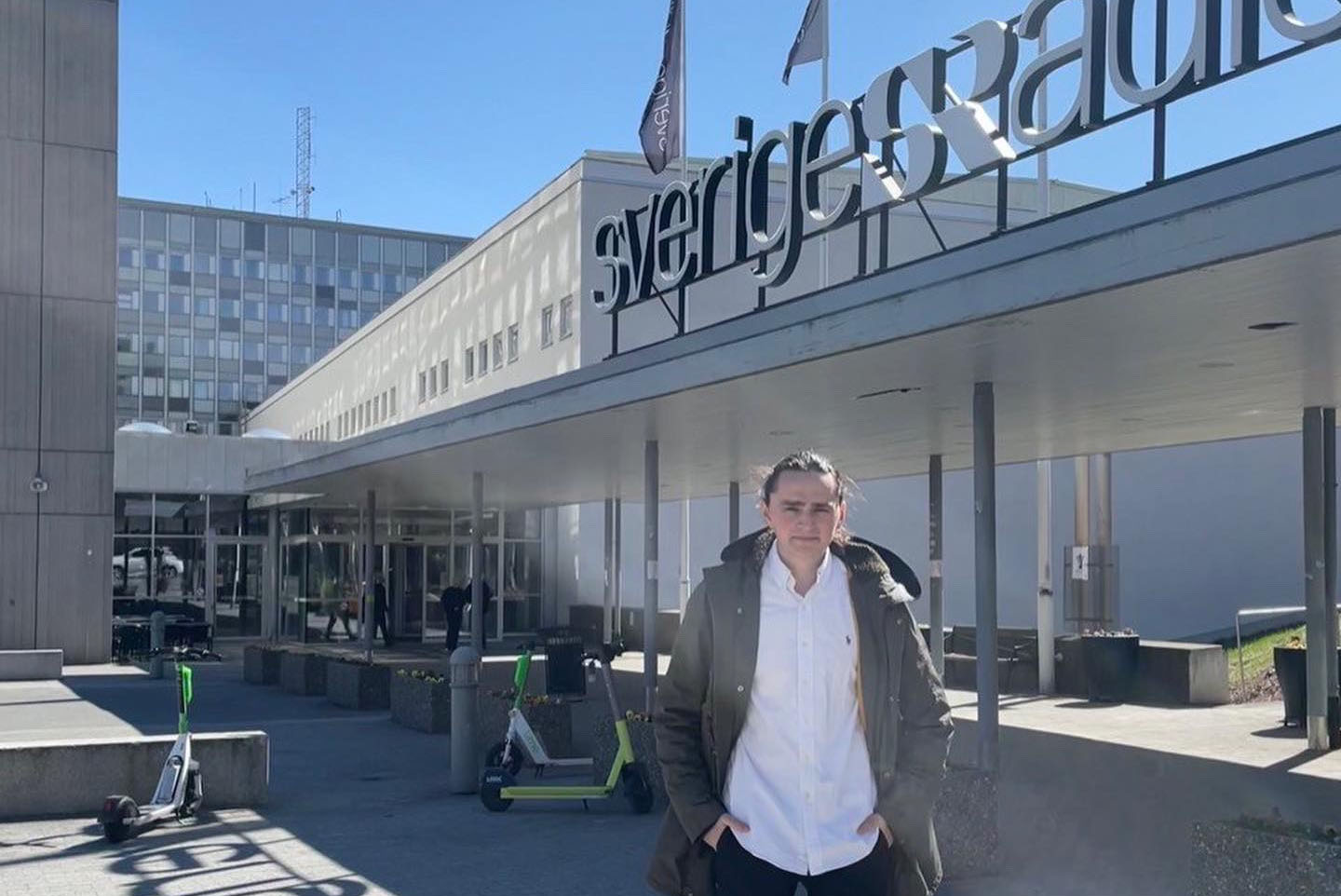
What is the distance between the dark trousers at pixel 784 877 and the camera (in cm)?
382

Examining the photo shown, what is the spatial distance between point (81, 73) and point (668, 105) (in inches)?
527

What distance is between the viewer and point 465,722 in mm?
11273

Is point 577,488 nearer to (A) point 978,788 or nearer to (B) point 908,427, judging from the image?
(B) point 908,427

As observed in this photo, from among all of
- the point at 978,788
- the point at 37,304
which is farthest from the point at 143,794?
the point at 37,304

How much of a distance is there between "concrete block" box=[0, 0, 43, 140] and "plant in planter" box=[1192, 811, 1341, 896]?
2464 cm

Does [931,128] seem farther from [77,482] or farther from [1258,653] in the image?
[77,482]

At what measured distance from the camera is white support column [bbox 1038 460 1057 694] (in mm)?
19188

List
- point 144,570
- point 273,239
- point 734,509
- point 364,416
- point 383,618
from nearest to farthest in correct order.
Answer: point 734,509
point 144,570
point 383,618
point 364,416
point 273,239

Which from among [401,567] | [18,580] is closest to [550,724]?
[18,580]

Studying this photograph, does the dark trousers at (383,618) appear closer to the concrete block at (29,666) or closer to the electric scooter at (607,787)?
the concrete block at (29,666)

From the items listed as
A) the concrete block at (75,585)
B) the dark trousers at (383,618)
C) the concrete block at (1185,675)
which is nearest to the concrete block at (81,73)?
the concrete block at (75,585)

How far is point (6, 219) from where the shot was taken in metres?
25.6

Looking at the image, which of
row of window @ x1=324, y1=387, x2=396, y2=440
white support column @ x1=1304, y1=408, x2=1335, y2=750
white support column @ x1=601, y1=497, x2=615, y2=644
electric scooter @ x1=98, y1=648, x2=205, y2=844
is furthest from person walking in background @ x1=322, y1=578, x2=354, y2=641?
white support column @ x1=1304, y1=408, x2=1335, y2=750

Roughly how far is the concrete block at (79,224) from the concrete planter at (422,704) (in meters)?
12.8
